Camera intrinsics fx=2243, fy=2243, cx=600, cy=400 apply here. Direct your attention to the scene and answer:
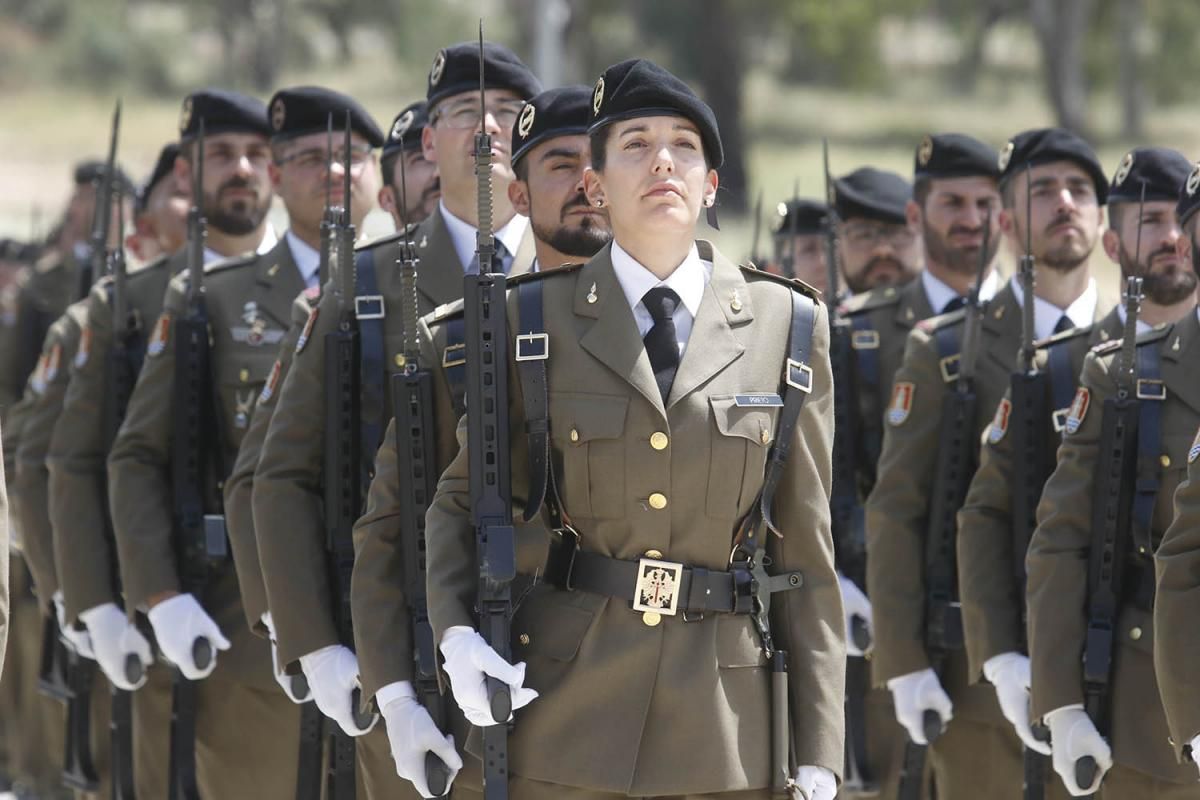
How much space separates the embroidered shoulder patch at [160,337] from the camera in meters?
6.48

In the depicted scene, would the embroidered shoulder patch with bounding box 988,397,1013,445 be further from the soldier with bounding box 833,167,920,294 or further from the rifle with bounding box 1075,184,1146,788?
the soldier with bounding box 833,167,920,294

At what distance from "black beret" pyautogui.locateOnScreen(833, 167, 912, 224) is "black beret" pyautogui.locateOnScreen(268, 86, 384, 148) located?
244cm

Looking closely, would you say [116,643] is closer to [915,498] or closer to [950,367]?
[915,498]

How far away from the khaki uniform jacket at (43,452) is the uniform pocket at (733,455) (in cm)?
390

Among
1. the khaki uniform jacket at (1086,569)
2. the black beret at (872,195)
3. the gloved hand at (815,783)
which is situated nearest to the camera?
the gloved hand at (815,783)

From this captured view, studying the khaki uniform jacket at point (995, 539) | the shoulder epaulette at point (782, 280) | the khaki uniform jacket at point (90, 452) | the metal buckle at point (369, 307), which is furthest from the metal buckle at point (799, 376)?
the khaki uniform jacket at point (90, 452)

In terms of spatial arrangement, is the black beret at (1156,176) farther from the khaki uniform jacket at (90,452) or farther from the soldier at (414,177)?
the khaki uniform jacket at (90,452)

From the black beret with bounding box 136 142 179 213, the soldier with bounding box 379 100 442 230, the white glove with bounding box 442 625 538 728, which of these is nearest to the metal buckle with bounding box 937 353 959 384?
the soldier with bounding box 379 100 442 230

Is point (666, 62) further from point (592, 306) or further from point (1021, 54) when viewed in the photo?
point (592, 306)

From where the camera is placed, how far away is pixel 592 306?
423 cm

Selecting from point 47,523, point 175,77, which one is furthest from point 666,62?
point 47,523

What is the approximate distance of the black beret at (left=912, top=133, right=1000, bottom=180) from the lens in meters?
7.45

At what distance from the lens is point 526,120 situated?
200 inches

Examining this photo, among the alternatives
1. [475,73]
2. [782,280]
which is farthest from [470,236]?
[782,280]
